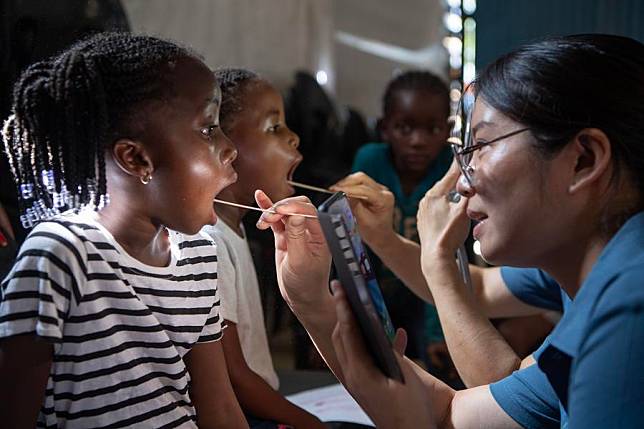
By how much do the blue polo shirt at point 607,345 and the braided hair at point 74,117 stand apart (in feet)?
1.75

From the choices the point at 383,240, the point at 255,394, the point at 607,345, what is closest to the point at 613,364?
the point at 607,345

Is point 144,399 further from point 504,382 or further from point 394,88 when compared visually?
point 394,88

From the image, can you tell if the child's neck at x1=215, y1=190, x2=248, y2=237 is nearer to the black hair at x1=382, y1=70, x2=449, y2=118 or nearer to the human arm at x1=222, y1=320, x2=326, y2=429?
the human arm at x1=222, y1=320, x2=326, y2=429

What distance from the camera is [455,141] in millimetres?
1298

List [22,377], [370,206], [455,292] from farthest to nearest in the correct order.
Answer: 1. [370,206]
2. [455,292]
3. [22,377]

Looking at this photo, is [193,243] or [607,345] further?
[193,243]

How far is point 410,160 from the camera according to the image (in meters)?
2.18

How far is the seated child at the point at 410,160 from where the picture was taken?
5.88 feet

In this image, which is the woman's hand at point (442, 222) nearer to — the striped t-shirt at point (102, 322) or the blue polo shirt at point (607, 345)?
the blue polo shirt at point (607, 345)

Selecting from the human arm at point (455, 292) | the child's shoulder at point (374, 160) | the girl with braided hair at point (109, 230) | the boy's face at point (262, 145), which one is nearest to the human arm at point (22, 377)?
the girl with braided hair at point (109, 230)

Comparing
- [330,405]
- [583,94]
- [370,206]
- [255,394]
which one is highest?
[583,94]

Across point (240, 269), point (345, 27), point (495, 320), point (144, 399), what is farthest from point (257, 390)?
point (345, 27)

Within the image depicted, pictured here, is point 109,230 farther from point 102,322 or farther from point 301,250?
point 301,250

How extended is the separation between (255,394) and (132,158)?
434mm
